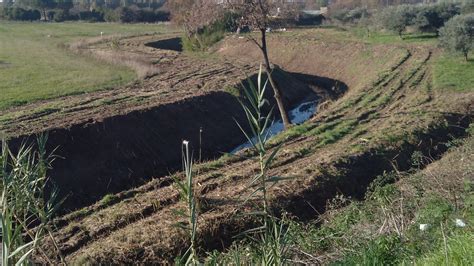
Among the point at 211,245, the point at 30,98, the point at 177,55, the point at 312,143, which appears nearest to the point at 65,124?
the point at 30,98

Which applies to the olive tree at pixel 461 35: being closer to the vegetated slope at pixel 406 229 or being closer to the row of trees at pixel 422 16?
the row of trees at pixel 422 16

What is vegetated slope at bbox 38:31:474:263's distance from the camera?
11.2 meters

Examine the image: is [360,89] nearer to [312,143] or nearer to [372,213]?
[312,143]

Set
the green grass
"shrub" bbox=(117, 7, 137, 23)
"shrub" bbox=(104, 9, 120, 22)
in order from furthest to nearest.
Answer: "shrub" bbox=(104, 9, 120, 22), "shrub" bbox=(117, 7, 137, 23), the green grass

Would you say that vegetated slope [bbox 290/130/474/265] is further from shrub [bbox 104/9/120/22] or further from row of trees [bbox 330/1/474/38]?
shrub [bbox 104/9/120/22]

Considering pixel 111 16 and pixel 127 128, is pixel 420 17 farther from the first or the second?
pixel 111 16

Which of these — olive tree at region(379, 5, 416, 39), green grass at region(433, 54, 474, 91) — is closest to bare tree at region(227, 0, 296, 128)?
green grass at region(433, 54, 474, 91)

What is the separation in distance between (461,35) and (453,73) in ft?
12.6

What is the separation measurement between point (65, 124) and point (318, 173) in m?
9.61

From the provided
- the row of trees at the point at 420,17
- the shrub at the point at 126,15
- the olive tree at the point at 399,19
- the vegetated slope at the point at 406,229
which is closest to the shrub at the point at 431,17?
the row of trees at the point at 420,17

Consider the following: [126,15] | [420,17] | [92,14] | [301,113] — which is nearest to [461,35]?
[301,113]

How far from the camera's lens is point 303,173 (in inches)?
564

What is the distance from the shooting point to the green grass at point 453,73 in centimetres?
2380

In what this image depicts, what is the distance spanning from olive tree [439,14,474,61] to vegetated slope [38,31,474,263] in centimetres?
297
